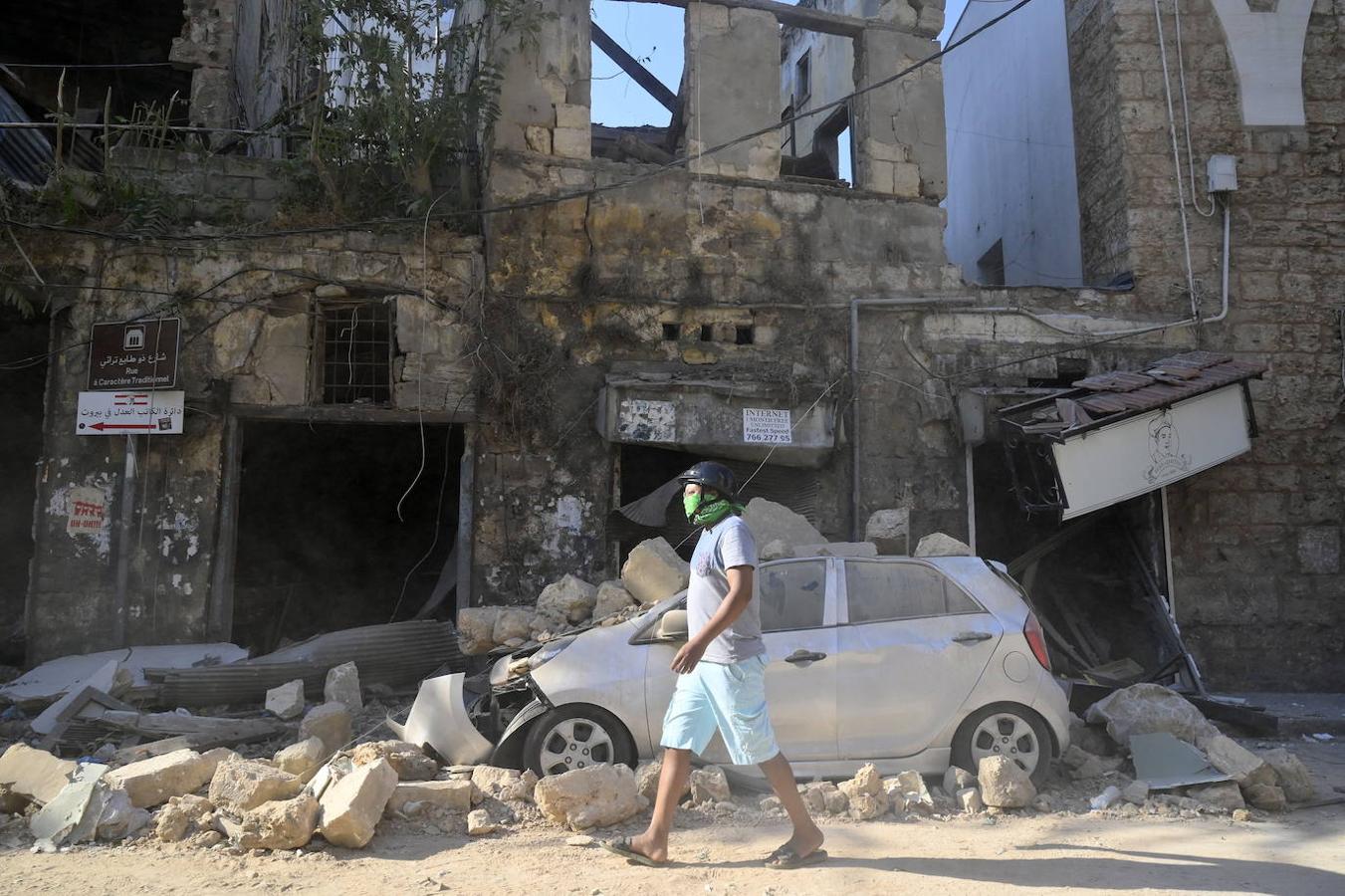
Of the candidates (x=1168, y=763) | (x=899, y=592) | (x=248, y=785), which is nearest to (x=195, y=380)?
(x=248, y=785)

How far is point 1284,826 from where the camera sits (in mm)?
5496

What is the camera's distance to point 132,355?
8.57m

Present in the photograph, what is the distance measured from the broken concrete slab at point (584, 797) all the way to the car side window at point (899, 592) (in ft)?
5.93

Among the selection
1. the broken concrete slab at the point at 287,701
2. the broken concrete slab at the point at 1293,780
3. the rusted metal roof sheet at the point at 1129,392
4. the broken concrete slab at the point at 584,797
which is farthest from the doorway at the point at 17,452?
the broken concrete slab at the point at 1293,780

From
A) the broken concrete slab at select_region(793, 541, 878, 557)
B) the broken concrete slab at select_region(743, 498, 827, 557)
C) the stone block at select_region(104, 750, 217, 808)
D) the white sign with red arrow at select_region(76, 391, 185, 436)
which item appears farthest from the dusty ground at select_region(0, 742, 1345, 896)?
the white sign with red arrow at select_region(76, 391, 185, 436)

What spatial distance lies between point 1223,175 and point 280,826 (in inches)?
411

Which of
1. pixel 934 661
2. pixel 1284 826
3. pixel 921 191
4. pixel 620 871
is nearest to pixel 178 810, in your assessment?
pixel 620 871

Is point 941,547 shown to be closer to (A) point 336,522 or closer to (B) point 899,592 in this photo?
(B) point 899,592

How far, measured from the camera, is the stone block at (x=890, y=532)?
27.5ft

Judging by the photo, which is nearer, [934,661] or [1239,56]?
[934,661]

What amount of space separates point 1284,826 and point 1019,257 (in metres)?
9.78

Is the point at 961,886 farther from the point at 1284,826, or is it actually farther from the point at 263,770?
the point at 263,770

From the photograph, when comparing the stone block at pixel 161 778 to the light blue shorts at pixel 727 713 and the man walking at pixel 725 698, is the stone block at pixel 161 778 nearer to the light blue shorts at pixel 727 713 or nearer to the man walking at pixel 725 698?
the man walking at pixel 725 698

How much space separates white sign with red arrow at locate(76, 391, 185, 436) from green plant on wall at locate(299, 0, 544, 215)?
225 cm
